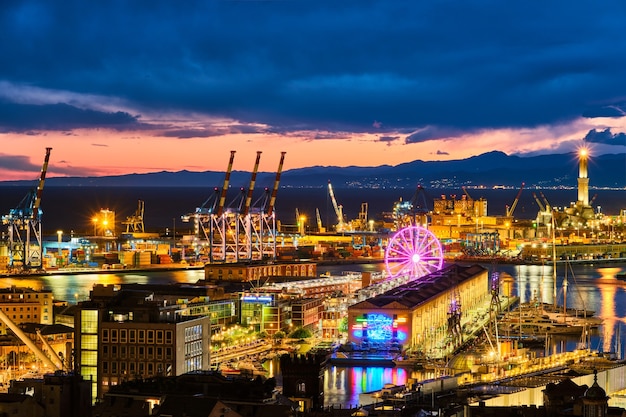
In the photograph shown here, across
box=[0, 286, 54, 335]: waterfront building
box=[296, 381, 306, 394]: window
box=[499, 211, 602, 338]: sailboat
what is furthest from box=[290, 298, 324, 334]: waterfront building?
box=[296, 381, 306, 394]: window

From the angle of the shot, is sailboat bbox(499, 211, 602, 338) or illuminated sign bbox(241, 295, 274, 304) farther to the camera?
sailboat bbox(499, 211, 602, 338)

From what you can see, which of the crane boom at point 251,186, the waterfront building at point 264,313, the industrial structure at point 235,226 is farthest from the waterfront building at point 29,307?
the crane boom at point 251,186

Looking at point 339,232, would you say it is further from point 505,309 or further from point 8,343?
point 8,343

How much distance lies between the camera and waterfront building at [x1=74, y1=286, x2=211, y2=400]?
20.9m

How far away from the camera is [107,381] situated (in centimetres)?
2091

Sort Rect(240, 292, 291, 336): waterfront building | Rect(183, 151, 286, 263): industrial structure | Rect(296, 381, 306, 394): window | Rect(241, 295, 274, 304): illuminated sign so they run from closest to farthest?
Rect(296, 381, 306, 394): window
Rect(240, 292, 291, 336): waterfront building
Rect(241, 295, 274, 304): illuminated sign
Rect(183, 151, 286, 263): industrial structure

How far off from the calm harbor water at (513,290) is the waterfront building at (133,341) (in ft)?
7.87

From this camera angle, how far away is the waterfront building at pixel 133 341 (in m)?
20.9

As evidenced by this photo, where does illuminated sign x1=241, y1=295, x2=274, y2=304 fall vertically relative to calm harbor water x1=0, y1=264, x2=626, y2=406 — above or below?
above

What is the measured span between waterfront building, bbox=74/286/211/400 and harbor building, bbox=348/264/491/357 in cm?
708

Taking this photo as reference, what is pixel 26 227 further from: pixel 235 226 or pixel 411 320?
pixel 411 320

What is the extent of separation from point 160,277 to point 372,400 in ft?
113

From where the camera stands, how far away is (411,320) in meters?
28.9

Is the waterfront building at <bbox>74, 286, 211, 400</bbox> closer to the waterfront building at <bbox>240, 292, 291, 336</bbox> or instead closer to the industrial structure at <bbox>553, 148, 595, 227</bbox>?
the waterfront building at <bbox>240, 292, 291, 336</bbox>
